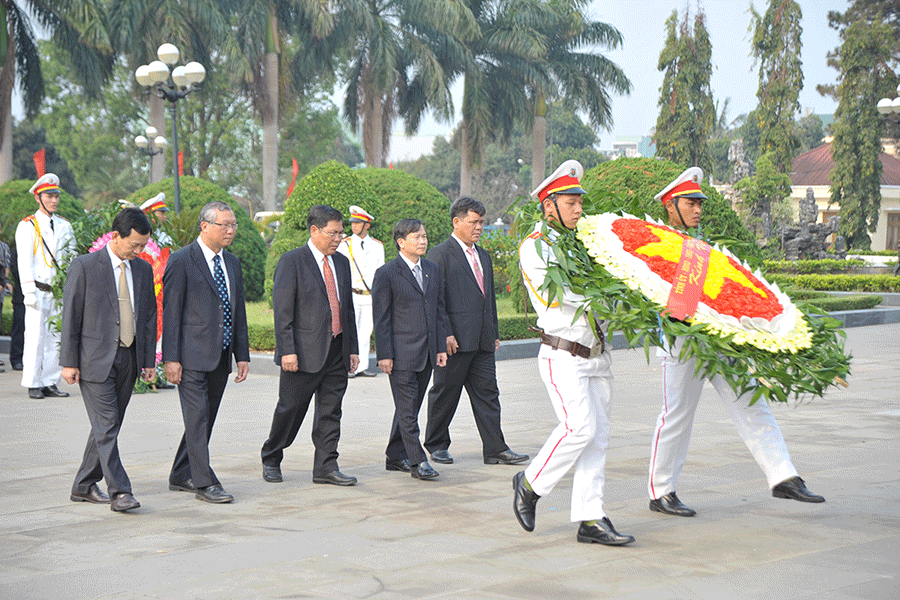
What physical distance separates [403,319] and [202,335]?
137 centimetres

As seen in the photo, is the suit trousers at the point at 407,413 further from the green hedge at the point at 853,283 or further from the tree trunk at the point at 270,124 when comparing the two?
the tree trunk at the point at 270,124

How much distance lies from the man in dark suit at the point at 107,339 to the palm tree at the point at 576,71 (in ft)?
121

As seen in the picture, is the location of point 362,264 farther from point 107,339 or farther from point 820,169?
point 820,169

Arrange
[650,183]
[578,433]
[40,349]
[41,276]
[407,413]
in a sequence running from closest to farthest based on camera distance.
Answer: [578,433] < [407,413] < [40,349] < [41,276] < [650,183]

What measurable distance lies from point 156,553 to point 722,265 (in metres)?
3.20

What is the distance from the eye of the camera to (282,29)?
36.2 metres

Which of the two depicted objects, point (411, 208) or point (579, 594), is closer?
point (579, 594)

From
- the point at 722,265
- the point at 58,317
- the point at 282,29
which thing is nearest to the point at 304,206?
the point at 58,317

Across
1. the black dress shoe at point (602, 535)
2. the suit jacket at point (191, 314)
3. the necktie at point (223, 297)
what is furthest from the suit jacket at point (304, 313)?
the black dress shoe at point (602, 535)

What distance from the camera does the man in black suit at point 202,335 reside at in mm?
5898

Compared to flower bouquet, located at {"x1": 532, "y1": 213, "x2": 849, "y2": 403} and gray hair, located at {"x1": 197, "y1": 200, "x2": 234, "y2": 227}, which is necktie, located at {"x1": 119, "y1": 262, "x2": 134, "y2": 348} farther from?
flower bouquet, located at {"x1": 532, "y1": 213, "x2": 849, "y2": 403}

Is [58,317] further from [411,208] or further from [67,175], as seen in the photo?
[67,175]

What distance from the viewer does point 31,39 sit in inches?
→ 1210

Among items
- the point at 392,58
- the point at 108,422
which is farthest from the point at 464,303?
the point at 392,58
